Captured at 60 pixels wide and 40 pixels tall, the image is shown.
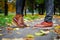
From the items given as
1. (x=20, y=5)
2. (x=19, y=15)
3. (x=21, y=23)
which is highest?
(x=20, y=5)

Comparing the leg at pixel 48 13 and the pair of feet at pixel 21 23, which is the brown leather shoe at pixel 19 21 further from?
the leg at pixel 48 13

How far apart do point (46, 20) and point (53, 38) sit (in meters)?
1.38

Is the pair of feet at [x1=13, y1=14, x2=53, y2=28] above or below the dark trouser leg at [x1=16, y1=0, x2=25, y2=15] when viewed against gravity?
below

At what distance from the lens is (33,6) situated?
66.1 ft

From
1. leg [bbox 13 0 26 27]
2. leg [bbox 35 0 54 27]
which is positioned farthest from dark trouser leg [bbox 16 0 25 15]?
leg [bbox 35 0 54 27]

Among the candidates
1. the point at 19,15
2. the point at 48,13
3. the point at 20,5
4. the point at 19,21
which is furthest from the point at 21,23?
the point at 48,13

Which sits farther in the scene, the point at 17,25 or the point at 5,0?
the point at 5,0

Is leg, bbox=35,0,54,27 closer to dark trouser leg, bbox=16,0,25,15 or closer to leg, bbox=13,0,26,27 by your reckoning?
leg, bbox=13,0,26,27

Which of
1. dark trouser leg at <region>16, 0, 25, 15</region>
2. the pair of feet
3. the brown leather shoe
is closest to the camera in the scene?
the pair of feet

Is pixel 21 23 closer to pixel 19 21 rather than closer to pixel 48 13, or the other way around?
pixel 19 21

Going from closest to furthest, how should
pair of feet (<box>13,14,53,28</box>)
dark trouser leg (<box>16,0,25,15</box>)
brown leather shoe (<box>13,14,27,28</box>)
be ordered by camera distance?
1. pair of feet (<box>13,14,53,28</box>)
2. brown leather shoe (<box>13,14,27,28</box>)
3. dark trouser leg (<box>16,0,25,15</box>)

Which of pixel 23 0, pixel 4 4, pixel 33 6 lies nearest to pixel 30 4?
pixel 33 6

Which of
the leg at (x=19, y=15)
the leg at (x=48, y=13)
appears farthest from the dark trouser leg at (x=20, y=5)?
the leg at (x=48, y=13)

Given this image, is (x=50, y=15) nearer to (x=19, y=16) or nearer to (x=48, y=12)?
(x=48, y=12)
